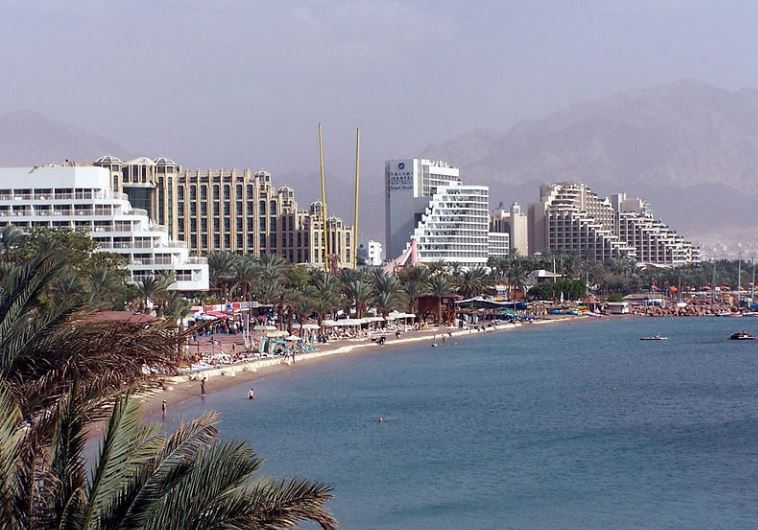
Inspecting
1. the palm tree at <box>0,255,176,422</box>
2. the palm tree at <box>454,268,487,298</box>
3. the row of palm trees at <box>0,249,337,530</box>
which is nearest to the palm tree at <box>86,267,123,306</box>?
the palm tree at <box>0,255,176,422</box>

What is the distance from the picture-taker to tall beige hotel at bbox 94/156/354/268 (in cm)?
16200

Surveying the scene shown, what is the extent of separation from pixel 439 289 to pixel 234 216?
150 ft

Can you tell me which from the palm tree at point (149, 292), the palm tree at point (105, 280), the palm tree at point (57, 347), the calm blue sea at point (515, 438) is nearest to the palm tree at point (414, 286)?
the calm blue sea at point (515, 438)

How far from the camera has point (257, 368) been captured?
7325cm

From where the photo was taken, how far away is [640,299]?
18862 cm

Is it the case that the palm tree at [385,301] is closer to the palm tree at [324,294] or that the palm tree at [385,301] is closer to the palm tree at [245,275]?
the palm tree at [324,294]

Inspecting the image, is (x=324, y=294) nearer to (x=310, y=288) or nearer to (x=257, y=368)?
(x=310, y=288)

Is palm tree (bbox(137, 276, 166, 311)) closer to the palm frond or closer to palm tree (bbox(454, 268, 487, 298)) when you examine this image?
the palm frond

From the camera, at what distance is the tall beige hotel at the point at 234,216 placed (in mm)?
162000

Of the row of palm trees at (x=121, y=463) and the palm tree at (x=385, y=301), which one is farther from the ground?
the palm tree at (x=385, y=301)

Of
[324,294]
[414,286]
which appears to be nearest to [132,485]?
[324,294]

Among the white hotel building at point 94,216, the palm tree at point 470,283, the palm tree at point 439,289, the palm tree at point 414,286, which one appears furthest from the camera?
the palm tree at point 470,283

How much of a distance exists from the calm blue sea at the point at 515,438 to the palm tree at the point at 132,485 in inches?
780

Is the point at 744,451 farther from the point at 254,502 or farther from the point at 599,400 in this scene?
the point at 254,502
